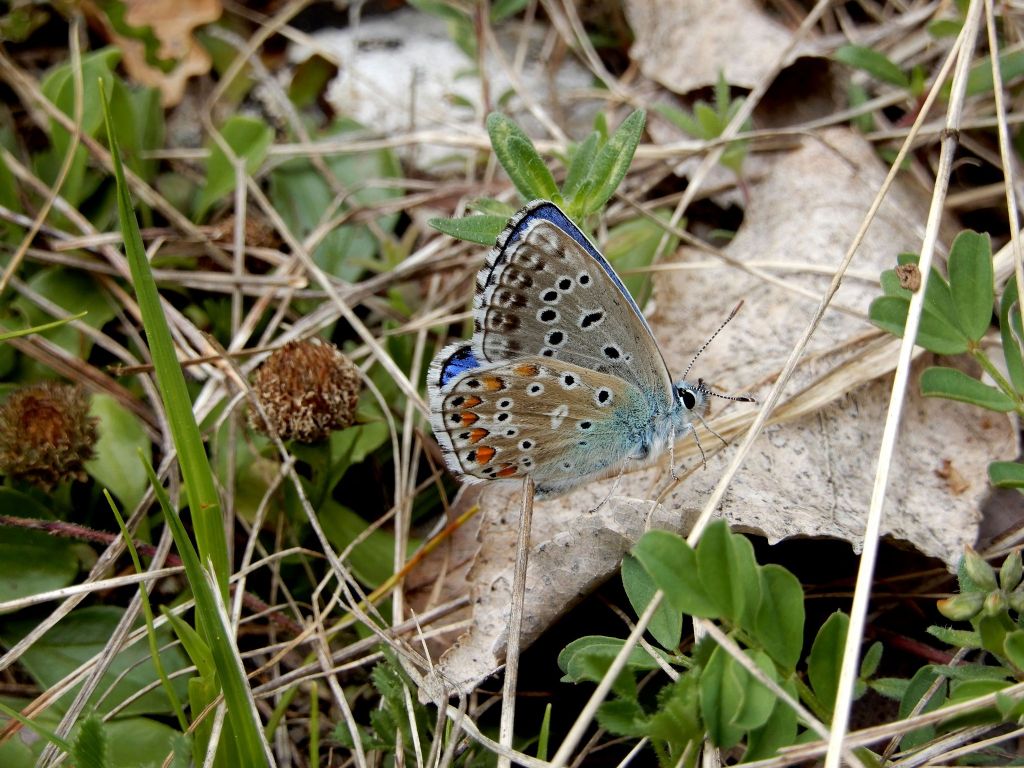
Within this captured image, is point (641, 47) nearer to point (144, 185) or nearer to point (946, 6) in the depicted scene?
point (946, 6)

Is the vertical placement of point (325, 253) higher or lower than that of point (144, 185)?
lower

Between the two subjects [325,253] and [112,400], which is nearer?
[112,400]

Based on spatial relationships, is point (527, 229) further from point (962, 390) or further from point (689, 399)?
point (962, 390)

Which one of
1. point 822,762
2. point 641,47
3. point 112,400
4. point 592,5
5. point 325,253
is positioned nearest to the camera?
point 822,762

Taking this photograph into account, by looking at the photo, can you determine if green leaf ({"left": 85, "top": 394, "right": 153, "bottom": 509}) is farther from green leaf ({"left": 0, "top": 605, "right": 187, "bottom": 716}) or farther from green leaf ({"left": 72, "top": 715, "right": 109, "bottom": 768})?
green leaf ({"left": 72, "top": 715, "right": 109, "bottom": 768})

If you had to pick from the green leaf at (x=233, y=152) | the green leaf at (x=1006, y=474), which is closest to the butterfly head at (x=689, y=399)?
the green leaf at (x=1006, y=474)

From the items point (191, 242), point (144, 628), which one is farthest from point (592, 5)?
point (144, 628)
